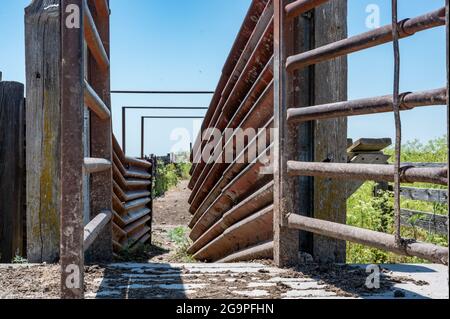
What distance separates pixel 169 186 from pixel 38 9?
11405mm

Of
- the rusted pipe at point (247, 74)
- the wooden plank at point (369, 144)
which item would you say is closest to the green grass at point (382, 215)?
the wooden plank at point (369, 144)

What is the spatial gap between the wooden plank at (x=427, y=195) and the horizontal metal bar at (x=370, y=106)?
3.89 m

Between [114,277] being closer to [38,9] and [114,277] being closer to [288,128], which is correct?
[288,128]

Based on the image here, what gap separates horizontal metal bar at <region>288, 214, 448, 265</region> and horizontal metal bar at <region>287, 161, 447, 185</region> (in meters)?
0.22

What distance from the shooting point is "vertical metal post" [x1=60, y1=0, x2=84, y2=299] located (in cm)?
165

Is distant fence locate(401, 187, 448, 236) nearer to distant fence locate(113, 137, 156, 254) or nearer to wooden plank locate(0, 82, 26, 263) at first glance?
distant fence locate(113, 137, 156, 254)

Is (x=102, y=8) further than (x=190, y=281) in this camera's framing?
Yes

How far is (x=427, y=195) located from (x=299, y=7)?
4.22 metres

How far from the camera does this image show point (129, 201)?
547 centimetres

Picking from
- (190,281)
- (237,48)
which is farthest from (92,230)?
(237,48)

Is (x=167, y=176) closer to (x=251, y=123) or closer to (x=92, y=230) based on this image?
(x=251, y=123)

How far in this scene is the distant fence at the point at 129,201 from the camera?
4406mm
